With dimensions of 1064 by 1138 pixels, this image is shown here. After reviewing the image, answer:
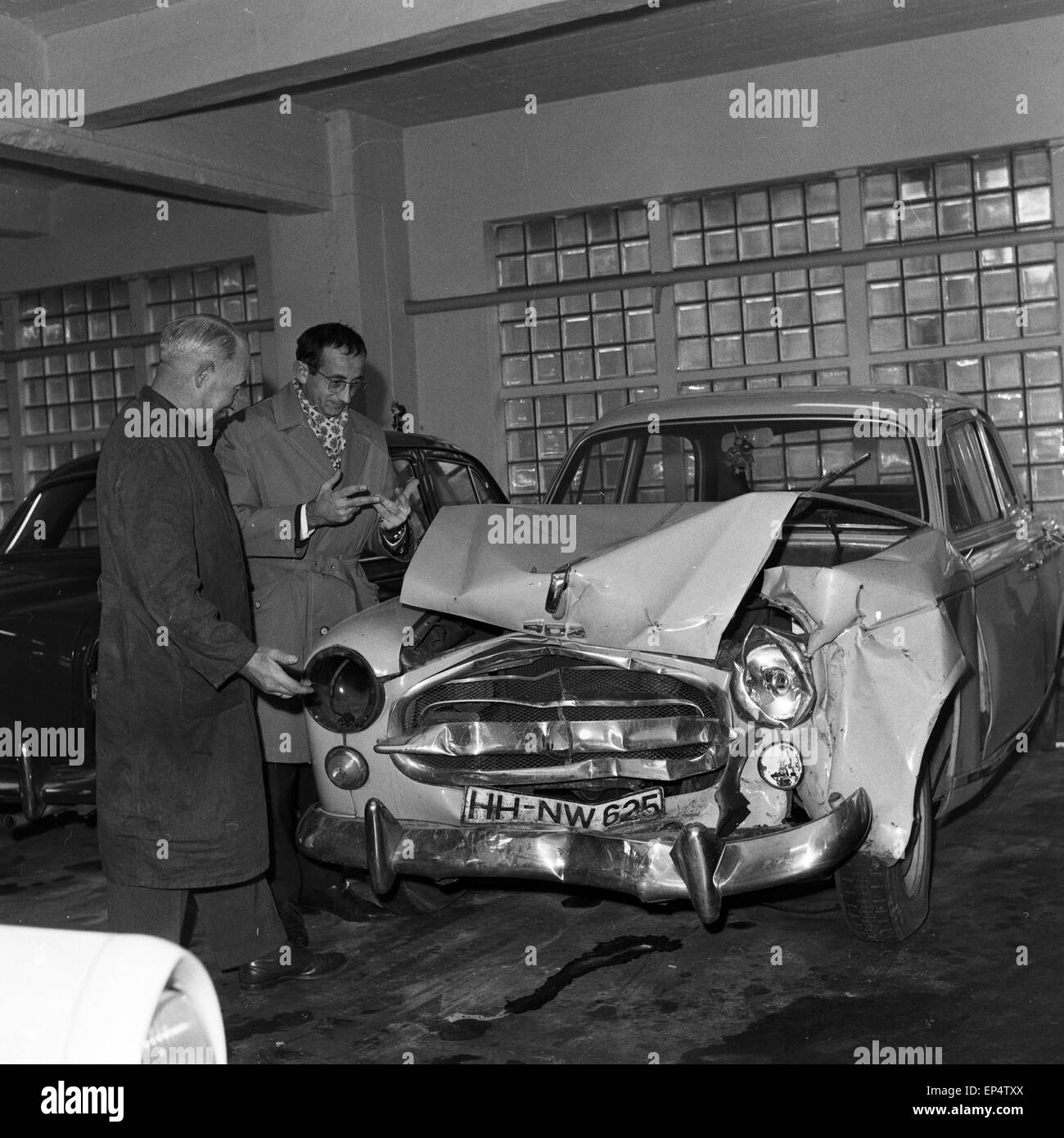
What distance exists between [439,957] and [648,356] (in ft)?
23.7

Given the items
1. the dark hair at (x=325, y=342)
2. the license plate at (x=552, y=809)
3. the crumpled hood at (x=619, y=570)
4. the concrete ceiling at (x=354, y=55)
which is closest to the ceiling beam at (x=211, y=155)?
the concrete ceiling at (x=354, y=55)

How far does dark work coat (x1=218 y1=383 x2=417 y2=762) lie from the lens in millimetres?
4414

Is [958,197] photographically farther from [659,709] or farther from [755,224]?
[659,709]

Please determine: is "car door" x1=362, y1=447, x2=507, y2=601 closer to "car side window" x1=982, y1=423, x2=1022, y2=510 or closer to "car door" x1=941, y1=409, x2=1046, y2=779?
"car door" x1=941, y1=409, x2=1046, y2=779

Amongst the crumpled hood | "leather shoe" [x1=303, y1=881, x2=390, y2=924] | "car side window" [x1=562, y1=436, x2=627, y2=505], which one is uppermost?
"car side window" [x1=562, y1=436, x2=627, y2=505]

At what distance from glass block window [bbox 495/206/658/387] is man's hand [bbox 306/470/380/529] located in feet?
21.7

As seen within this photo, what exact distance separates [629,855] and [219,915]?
115cm

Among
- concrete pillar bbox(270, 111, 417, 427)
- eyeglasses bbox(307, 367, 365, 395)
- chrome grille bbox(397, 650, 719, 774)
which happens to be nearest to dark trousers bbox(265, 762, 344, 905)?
chrome grille bbox(397, 650, 719, 774)

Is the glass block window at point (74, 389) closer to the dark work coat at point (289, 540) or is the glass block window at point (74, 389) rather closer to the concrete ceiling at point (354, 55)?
the concrete ceiling at point (354, 55)

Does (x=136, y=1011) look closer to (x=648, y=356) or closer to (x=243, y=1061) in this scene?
(x=243, y=1061)

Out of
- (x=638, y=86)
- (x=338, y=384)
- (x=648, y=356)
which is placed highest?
(x=638, y=86)

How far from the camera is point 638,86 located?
33.8 feet

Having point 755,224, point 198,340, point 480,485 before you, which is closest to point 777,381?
point 755,224
